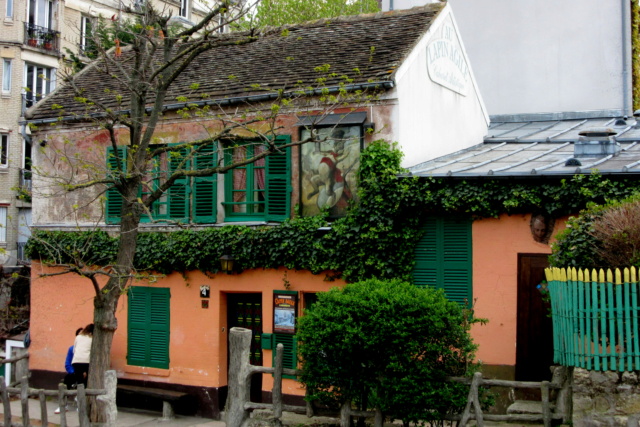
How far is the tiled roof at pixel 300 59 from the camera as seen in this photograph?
13.4 meters

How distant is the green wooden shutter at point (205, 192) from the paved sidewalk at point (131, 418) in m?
3.59

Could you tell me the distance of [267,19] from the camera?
27594 mm

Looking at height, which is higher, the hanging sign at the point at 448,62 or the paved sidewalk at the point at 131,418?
the hanging sign at the point at 448,62

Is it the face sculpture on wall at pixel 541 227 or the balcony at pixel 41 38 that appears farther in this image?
the balcony at pixel 41 38

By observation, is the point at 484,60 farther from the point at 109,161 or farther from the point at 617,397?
the point at 617,397

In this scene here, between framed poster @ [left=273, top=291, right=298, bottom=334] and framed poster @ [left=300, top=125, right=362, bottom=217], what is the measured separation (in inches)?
57.3

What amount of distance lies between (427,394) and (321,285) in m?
4.13

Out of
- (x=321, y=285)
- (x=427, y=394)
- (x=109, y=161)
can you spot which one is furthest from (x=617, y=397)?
(x=109, y=161)

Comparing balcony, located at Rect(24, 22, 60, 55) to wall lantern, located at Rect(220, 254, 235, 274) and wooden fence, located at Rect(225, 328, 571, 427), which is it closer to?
wall lantern, located at Rect(220, 254, 235, 274)

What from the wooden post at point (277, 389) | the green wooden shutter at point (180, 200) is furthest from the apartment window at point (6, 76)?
the wooden post at point (277, 389)

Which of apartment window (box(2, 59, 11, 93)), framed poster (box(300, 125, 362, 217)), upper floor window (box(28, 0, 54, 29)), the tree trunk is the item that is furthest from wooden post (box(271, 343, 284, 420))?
upper floor window (box(28, 0, 54, 29))

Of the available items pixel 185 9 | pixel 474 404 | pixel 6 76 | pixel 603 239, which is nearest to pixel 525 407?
pixel 474 404

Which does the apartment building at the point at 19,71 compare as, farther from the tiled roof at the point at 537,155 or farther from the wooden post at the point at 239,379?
the wooden post at the point at 239,379

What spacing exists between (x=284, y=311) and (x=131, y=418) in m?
3.54
